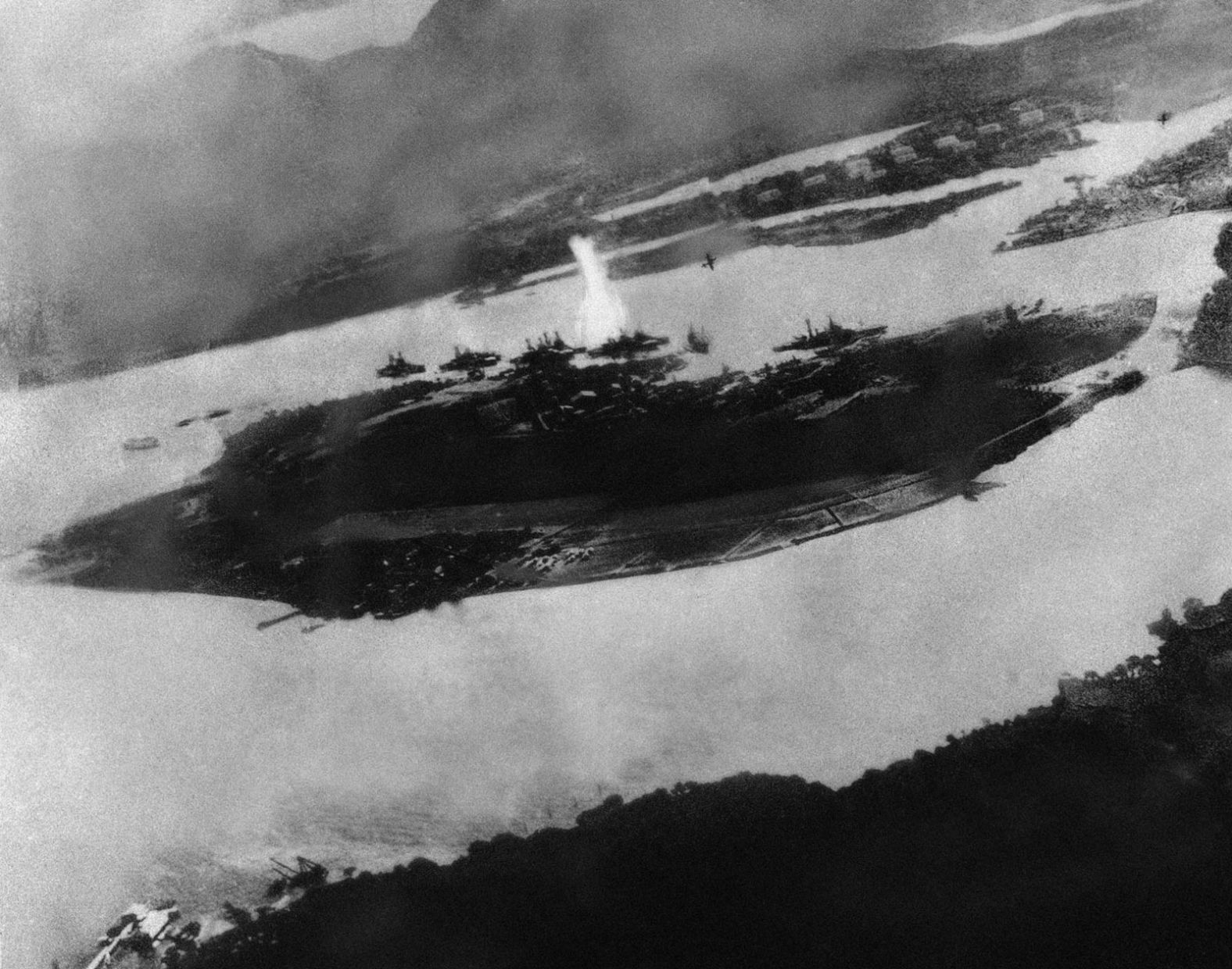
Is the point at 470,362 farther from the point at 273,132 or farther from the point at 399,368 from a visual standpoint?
the point at 273,132

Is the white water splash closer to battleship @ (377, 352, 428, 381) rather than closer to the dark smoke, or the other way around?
the dark smoke

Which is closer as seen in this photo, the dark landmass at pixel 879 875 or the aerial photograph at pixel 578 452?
the dark landmass at pixel 879 875

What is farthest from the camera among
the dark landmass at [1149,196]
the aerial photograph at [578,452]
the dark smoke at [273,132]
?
the dark landmass at [1149,196]

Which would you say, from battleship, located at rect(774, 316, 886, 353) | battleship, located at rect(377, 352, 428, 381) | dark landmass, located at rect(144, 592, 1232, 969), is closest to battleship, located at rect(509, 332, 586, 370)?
battleship, located at rect(377, 352, 428, 381)

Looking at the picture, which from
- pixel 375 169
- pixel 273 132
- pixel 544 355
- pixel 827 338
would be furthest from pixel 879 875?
pixel 273 132

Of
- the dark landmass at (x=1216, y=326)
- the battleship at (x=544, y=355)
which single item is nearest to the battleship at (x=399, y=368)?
the battleship at (x=544, y=355)

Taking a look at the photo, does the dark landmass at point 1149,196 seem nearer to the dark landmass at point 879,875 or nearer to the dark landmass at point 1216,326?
the dark landmass at point 1216,326

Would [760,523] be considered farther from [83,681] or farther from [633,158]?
[83,681]
